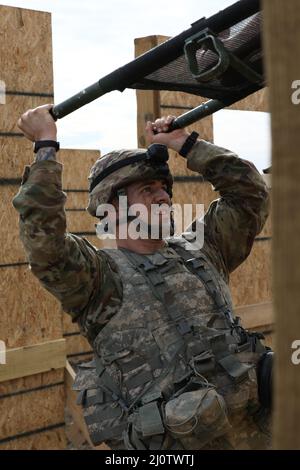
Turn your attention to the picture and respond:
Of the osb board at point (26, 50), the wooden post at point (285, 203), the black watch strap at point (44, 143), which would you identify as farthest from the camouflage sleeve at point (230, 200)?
the wooden post at point (285, 203)

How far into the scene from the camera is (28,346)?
4691 millimetres

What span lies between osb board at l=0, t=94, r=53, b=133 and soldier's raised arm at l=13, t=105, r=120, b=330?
1897 millimetres

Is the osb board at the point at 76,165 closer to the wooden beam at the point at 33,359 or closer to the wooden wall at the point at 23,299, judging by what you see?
the wooden wall at the point at 23,299

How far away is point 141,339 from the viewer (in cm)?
291

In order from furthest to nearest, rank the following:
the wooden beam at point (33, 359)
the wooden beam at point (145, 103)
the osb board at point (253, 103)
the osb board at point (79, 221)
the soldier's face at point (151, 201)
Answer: the osb board at point (79, 221) → the osb board at point (253, 103) → the wooden beam at point (145, 103) → the wooden beam at point (33, 359) → the soldier's face at point (151, 201)

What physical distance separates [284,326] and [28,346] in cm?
425

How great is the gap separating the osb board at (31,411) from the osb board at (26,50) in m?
2.25

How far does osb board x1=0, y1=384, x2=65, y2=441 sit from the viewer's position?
15.2 ft

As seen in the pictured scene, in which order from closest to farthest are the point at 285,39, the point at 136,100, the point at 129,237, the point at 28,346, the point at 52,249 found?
the point at 285,39 → the point at 52,249 → the point at 129,237 → the point at 28,346 → the point at 136,100

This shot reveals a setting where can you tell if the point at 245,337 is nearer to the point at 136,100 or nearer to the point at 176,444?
the point at 176,444

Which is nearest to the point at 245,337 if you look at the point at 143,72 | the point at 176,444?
the point at 176,444

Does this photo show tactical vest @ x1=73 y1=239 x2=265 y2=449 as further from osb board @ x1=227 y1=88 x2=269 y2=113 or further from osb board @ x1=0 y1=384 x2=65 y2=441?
osb board @ x1=227 y1=88 x2=269 y2=113

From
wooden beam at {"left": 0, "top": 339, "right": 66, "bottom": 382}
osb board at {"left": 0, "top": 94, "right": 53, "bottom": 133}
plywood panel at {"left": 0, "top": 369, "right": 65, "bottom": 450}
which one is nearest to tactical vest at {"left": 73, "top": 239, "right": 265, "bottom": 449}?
wooden beam at {"left": 0, "top": 339, "right": 66, "bottom": 382}

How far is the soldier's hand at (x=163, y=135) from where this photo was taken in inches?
131
